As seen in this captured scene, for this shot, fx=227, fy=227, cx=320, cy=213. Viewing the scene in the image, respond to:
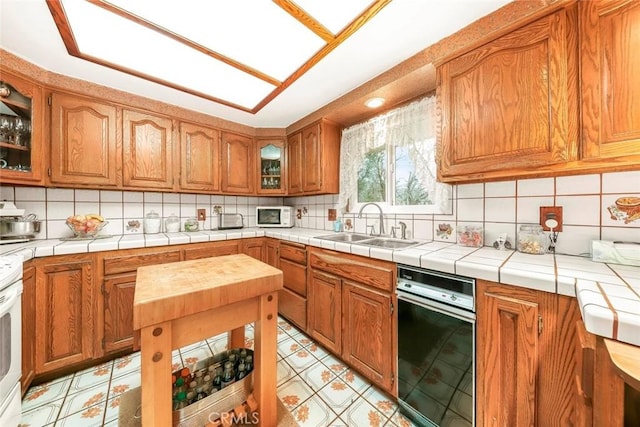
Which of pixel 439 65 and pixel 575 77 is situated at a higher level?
pixel 439 65

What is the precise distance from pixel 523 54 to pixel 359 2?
0.82m

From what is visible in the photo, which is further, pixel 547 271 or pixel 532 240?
pixel 532 240

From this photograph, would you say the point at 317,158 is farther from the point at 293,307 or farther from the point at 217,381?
the point at 217,381

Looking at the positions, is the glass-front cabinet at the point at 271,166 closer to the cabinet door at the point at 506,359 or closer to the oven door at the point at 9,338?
the oven door at the point at 9,338

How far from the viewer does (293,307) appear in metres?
2.12

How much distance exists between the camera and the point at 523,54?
1080 mm

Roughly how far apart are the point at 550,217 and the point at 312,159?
1.89 meters

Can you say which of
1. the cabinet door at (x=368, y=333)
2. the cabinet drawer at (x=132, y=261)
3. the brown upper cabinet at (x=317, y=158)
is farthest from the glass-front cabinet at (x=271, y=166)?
the cabinet door at (x=368, y=333)

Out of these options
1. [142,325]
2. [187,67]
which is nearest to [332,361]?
[142,325]

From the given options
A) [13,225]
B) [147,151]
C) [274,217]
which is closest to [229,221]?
[274,217]

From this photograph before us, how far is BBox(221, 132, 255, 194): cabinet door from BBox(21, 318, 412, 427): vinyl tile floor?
65.2 inches

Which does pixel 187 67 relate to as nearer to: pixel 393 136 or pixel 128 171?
pixel 128 171

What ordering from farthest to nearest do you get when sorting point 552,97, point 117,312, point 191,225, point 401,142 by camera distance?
point 191,225 < point 401,142 < point 117,312 < point 552,97

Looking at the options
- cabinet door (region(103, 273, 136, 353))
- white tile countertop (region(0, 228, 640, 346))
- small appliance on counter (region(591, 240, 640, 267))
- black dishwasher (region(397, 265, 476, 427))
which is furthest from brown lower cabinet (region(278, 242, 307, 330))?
small appliance on counter (region(591, 240, 640, 267))
